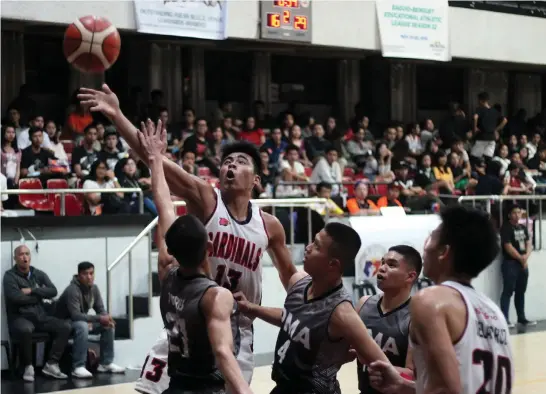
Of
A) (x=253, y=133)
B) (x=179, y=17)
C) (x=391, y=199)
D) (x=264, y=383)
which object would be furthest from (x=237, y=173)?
(x=253, y=133)

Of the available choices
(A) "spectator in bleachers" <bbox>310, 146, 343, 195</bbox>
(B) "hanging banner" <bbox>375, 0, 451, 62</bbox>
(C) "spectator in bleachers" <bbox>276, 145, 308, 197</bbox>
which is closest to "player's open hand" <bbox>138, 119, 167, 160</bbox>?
(C) "spectator in bleachers" <bbox>276, 145, 308, 197</bbox>

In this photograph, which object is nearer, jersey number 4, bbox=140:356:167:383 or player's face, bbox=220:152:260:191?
jersey number 4, bbox=140:356:167:383

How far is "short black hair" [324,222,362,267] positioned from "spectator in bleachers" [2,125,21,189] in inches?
329

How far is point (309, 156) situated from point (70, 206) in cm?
540

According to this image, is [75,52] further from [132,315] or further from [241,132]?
[241,132]

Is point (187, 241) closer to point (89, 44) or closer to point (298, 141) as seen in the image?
point (89, 44)

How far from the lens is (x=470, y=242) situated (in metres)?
3.84

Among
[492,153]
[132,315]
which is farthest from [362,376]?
[492,153]

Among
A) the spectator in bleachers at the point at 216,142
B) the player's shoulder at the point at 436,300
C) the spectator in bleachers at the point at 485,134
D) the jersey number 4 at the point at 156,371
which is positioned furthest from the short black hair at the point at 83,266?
the spectator in bleachers at the point at 485,134

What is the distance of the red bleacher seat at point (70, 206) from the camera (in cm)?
1221

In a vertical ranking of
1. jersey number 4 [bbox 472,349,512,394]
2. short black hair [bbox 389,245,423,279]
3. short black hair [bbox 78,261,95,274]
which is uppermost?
short black hair [bbox 389,245,423,279]

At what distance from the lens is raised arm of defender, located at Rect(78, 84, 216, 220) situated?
521 centimetres

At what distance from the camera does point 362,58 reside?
22266 millimetres

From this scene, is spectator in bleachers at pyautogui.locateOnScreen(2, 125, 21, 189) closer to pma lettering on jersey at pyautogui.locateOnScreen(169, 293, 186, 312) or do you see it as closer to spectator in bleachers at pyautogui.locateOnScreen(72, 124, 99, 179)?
spectator in bleachers at pyautogui.locateOnScreen(72, 124, 99, 179)
